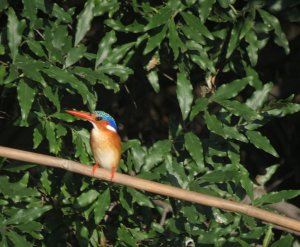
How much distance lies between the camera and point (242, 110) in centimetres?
369

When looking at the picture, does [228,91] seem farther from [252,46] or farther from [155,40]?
A: [155,40]

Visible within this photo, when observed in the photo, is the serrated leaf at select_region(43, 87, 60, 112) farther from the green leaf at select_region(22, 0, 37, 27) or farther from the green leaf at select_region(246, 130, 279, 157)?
the green leaf at select_region(246, 130, 279, 157)

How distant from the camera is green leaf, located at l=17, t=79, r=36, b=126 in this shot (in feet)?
11.1

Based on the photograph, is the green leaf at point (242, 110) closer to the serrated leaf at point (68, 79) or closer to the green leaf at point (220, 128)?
the green leaf at point (220, 128)

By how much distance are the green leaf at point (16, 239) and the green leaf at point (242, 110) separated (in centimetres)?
123

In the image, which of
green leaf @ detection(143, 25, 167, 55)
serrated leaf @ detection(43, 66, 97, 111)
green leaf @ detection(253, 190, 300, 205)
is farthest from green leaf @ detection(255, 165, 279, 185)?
serrated leaf @ detection(43, 66, 97, 111)

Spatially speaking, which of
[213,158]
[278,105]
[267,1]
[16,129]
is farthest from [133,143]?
[16,129]

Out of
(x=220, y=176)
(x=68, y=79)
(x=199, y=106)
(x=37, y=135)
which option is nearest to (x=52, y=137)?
(x=37, y=135)

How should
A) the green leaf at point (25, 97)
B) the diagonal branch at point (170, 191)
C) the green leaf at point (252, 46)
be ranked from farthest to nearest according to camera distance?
the green leaf at point (252, 46), the green leaf at point (25, 97), the diagonal branch at point (170, 191)

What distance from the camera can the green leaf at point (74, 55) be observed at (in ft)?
11.8

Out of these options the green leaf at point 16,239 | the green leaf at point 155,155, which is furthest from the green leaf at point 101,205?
the green leaf at point 16,239

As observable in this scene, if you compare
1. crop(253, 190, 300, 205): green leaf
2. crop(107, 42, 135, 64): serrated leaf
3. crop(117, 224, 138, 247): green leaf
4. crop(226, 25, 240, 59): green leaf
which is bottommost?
crop(117, 224, 138, 247): green leaf

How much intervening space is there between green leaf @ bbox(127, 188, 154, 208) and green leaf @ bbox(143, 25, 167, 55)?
2.41 feet

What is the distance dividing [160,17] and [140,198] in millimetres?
946
